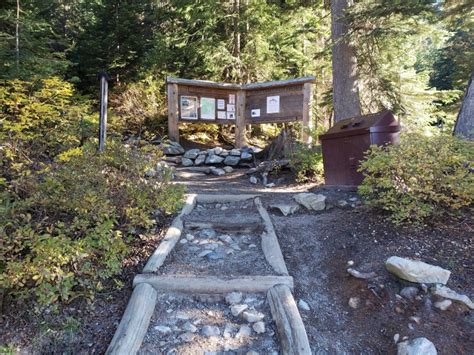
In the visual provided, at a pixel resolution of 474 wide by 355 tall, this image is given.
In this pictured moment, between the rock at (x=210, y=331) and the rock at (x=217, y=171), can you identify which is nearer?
the rock at (x=210, y=331)

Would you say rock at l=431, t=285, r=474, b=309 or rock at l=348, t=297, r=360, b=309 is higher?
rock at l=431, t=285, r=474, b=309

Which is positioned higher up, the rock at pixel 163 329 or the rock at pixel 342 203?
the rock at pixel 342 203

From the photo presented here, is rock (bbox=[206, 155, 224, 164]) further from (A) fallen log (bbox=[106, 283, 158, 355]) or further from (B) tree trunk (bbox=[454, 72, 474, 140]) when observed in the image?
(A) fallen log (bbox=[106, 283, 158, 355])

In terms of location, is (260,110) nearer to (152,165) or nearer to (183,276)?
(152,165)

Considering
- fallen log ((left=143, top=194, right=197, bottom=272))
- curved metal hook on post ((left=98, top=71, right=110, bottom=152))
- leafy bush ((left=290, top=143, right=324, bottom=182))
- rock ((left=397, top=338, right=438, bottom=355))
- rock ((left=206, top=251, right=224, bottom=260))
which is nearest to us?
rock ((left=397, top=338, right=438, bottom=355))

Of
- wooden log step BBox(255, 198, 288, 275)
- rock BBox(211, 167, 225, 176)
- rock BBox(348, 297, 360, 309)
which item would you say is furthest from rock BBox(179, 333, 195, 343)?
rock BBox(211, 167, 225, 176)

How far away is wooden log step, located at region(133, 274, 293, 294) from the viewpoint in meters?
2.55

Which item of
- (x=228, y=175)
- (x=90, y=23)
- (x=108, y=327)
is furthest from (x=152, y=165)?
(x=90, y=23)

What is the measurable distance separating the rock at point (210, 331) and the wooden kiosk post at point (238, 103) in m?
6.91

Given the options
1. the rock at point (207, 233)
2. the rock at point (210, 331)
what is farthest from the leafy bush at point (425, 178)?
the rock at point (210, 331)

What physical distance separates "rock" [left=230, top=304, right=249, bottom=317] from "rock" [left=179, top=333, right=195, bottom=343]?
344 millimetres

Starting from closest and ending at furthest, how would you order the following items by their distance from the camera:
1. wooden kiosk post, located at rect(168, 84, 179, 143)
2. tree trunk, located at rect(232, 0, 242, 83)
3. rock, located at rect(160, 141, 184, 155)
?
rock, located at rect(160, 141, 184, 155) → wooden kiosk post, located at rect(168, 84, 179, 143) → tree trunk, located at rect(232, 0, 242, 83)

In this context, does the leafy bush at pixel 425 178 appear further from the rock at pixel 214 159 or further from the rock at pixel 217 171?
the rock at pixel 214 159

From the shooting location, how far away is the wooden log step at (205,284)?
2555 mm
